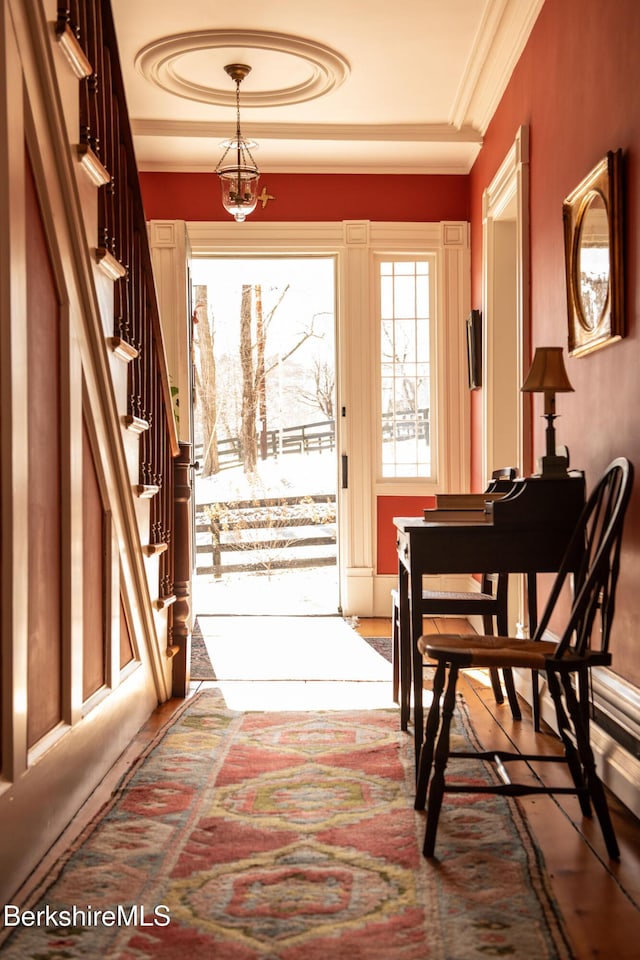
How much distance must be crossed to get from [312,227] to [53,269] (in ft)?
13.9

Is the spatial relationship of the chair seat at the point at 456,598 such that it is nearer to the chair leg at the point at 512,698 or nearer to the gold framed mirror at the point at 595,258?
the chair leg at the point at 512,698

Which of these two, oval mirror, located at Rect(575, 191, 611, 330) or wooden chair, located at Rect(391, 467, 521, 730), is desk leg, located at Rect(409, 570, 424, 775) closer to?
wooden chair, located at Rect(391, 467, 521, 730)

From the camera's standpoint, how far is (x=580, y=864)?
238cm

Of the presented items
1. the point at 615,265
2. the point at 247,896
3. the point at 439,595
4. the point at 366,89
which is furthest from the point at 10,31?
the point at 366,89

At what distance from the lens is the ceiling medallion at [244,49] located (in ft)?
16.0

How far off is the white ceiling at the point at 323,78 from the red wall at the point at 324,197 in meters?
0.08

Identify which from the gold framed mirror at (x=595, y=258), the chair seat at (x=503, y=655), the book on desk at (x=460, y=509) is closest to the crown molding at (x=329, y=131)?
the gold framed mirror at (x=595, y=258)

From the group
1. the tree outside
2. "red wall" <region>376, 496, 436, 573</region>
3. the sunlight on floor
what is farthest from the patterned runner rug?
the tree outside

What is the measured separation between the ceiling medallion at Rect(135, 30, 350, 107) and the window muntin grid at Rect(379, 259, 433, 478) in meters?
1.56

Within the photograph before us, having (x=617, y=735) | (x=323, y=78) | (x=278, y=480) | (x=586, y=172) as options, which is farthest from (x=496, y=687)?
(x=278, y=480)

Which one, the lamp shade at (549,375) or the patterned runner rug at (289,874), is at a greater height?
the lamp shade at (549,375)

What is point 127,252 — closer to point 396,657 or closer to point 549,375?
point 549,375

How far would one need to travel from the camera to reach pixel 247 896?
2186mm

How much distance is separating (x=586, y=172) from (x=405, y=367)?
132 inches
